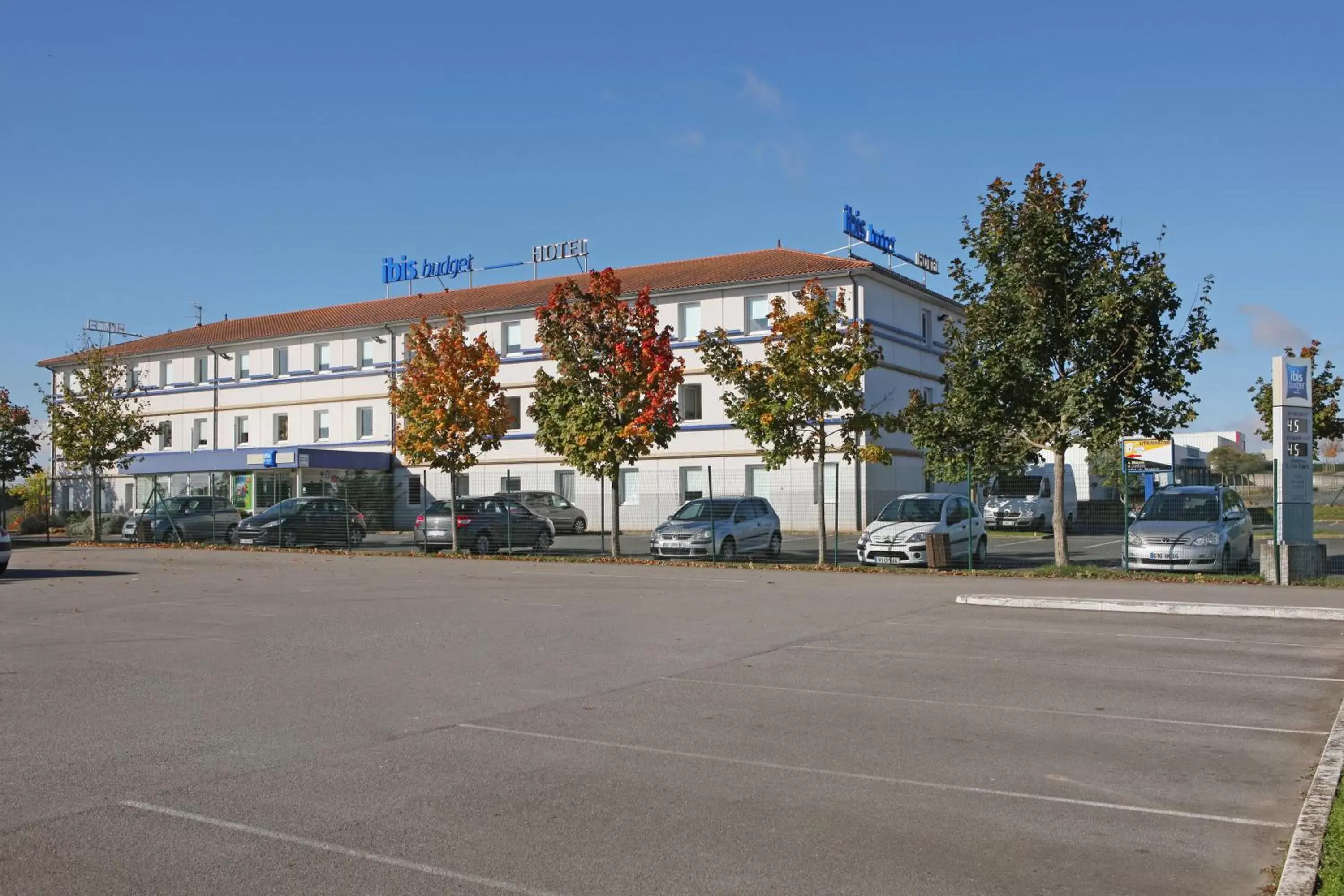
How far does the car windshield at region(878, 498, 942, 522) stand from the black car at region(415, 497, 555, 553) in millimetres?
10418

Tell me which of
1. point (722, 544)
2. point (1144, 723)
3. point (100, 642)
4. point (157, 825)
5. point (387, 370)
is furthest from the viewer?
point (387, 370)

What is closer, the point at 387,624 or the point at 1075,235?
the point at 387,624

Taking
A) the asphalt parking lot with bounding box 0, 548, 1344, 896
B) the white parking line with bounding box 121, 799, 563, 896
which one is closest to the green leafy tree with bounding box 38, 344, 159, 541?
the asphalt parking lot with bounding box 0, 548, 1344, 896

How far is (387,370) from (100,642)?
4347cm

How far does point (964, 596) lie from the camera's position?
17.8 m

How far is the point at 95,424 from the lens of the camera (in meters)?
38.4

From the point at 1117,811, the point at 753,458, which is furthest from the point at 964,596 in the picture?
→ the point at 753,458

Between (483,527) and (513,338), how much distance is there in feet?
72.8

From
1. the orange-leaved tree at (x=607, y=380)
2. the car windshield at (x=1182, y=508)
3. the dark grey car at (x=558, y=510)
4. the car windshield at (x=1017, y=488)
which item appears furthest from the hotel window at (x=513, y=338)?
the car windshield at (x=1182, y=508)

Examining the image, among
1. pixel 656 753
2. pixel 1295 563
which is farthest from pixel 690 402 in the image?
pixel 656 753

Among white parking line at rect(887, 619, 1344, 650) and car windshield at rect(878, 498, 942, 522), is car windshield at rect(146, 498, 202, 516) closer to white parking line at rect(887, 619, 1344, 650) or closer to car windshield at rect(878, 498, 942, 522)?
car windshield at rect(878, 498, 942, 522)

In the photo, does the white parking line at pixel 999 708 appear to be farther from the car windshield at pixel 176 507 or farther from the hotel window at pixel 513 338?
the hotel window at pixel 513 338

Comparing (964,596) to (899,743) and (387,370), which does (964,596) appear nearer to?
(899,743)

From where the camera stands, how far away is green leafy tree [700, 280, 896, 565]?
2495 cm
